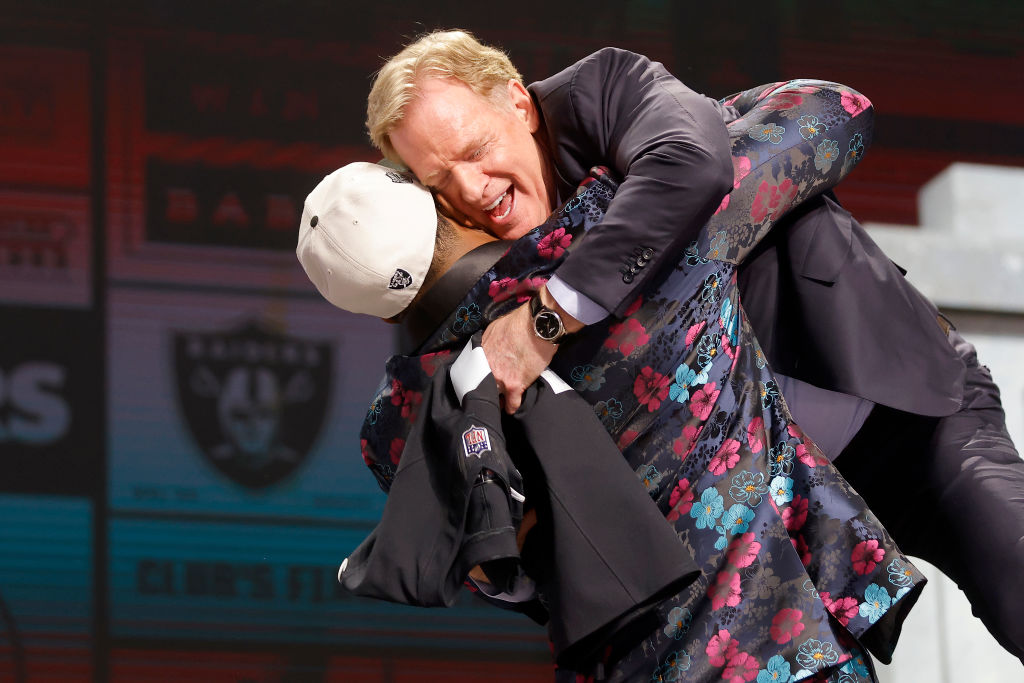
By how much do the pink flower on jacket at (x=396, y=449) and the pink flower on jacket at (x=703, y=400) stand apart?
1.16 ft

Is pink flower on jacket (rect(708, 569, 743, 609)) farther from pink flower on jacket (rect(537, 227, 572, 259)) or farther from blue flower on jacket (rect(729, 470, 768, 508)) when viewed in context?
pink flower on jacket (rect(537, 227, 572, 259))

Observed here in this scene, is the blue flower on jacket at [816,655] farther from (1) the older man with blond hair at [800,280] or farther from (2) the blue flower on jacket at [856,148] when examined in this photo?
(2) the blue flower on jacket at [856,148]

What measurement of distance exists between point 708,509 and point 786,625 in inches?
5.9

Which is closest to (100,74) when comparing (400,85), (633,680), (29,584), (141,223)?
(141,223)

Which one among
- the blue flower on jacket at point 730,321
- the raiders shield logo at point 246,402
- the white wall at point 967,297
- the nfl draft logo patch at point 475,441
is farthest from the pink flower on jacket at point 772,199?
the raiders shield logo at point 246,402

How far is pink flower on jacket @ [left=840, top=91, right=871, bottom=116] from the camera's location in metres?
1.42

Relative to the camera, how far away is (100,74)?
3.05 m

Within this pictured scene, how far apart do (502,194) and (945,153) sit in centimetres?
251

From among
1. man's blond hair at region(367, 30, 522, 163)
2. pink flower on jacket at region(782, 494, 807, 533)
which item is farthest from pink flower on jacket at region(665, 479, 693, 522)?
man's blond hair at region(367, 30, 522, 163)

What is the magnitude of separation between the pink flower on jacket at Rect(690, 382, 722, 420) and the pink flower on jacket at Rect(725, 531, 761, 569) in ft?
0.46

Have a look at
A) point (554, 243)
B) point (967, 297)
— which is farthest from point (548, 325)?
point (967, 297)

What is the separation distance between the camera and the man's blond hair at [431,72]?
147cm

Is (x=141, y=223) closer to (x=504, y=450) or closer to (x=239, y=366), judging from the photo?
(x=239, y=366)

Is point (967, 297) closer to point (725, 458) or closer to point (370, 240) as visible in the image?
point (725, 458)
